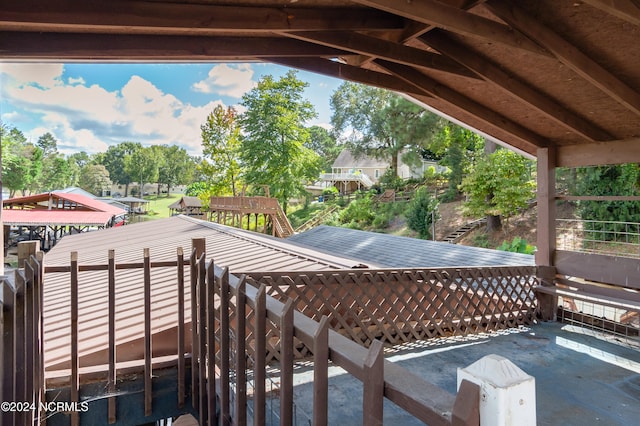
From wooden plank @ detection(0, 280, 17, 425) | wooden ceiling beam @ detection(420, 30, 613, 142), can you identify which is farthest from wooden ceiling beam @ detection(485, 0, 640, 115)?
wooden plank @ detection(0, 280, 17, 425)

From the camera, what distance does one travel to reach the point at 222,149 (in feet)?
81.1

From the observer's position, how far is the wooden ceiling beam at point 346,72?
13.4 feet

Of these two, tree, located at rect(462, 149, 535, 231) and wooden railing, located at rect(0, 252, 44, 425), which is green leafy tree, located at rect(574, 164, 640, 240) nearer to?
tree, located at rect(462, 149, 535, 231)

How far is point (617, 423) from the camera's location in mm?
2779

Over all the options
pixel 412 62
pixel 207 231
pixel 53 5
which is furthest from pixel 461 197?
pixel 53 5

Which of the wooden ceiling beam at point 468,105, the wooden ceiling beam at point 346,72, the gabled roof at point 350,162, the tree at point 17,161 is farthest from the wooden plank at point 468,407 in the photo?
the gabled roof at point 350,162

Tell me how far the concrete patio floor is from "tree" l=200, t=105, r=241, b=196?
21.8m

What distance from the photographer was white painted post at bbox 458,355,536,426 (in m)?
0.68

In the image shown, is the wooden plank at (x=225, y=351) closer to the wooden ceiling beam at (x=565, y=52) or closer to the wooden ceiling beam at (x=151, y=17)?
the wooden ceiling beam at (x=151, y=17)

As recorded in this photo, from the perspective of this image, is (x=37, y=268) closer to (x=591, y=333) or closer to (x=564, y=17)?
(x=564, y=17)

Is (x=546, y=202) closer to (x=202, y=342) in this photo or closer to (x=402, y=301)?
(x=402, y=301)

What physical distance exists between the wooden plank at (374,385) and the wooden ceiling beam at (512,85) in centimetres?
355

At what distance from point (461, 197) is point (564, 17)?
64.8ft

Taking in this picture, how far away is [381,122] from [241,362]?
24.0 meters
